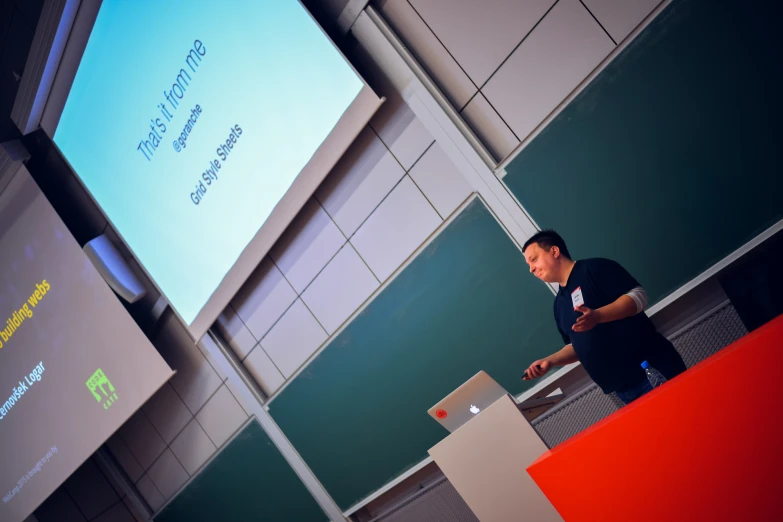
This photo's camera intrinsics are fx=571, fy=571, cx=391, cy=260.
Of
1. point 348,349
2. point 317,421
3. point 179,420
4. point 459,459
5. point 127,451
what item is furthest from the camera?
point 127,451

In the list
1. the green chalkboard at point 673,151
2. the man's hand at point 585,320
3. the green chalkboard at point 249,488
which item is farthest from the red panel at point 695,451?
the green chalkboard at point 249,488

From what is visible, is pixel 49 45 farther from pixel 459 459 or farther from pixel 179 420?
pixel 459 459

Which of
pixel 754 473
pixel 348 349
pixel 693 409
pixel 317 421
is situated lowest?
pixel 754 473

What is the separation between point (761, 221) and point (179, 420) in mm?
4254

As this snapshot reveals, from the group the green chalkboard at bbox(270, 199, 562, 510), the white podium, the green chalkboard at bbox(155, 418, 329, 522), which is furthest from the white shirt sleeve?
the green chalkboard at bbox(155, 418, 329, 522)

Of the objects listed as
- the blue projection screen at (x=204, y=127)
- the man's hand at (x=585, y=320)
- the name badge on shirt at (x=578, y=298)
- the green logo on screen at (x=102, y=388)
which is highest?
the blue projection screen at (x=204, y=127)

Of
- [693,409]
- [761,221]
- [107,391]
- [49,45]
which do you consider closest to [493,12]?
[761,221]

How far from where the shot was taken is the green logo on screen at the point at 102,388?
4191mm

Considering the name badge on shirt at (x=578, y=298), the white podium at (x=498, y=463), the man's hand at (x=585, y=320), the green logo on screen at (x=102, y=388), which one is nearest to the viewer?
the man's hand at (x=585, y=320)

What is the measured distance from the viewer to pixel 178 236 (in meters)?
3.88

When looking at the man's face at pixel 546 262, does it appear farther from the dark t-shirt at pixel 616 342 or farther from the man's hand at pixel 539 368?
the man's hand at pixel 539 368

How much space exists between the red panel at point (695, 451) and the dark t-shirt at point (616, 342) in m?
0.61

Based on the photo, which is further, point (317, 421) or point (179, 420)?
point (179, 420)

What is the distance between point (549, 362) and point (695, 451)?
33.2 inches
